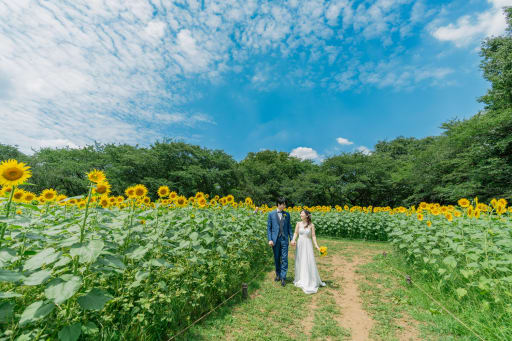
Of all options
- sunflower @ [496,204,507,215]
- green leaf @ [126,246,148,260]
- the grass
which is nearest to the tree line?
sunflower @ [496,204,507,215]

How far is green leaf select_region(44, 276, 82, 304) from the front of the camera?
1325 mm

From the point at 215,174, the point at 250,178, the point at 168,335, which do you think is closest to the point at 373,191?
the point at 250,178

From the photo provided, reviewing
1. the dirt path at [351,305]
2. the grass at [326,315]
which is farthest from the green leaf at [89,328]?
the dirt path at [351,305]

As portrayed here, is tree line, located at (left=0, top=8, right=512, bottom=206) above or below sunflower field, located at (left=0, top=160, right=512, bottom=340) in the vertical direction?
above

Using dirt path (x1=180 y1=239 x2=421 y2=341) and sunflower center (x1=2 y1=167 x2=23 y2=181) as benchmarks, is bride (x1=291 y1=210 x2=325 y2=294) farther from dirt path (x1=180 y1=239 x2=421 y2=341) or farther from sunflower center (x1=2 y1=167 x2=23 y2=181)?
sunflower center (x1=2 y1=167 x2=23 y2=181)

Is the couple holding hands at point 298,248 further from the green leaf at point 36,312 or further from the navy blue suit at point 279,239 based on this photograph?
the green leaf at point 36,312

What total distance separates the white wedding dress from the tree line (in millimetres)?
16449

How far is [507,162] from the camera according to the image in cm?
1530

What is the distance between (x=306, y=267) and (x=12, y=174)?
4838 mm

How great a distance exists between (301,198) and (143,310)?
25.8 m

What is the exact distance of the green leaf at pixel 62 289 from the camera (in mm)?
1325

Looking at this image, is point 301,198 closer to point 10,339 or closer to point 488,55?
point 488,55

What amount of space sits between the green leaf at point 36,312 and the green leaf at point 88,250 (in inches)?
13.0

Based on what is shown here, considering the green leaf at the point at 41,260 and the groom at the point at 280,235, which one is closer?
the green leaf at the point at 41,260
